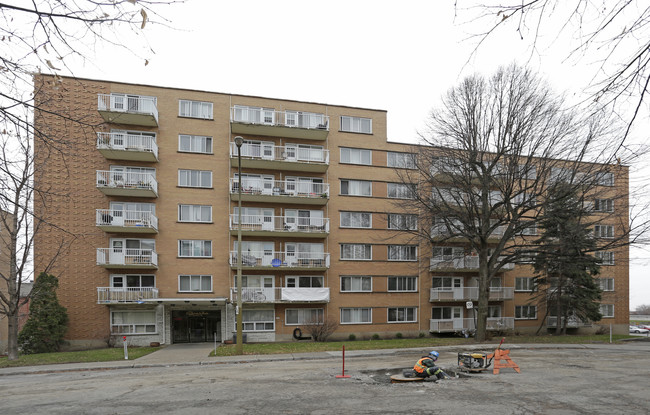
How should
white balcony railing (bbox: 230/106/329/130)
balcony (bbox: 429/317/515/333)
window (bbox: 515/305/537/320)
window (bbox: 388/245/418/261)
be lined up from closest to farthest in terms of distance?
white balcony railing (bbox: 230/106/329/130)
balcony (bbox: 429/317/515/333)
window (bbox: 388/245/418/261)
window (bbox: 515/305/537/320)

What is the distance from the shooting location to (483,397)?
10.4 metres

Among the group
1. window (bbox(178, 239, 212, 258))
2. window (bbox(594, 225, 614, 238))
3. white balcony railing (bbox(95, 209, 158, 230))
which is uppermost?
white balcony railing (bbox(95, 209, 158, 230))

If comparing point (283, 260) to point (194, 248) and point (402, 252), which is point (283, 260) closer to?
point (194, 248)

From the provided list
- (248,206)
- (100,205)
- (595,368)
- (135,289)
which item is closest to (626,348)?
(595,368)

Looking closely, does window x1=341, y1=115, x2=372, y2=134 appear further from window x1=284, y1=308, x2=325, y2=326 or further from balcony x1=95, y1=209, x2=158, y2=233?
balcony x1=95, y1=209, x2=158, y2=233

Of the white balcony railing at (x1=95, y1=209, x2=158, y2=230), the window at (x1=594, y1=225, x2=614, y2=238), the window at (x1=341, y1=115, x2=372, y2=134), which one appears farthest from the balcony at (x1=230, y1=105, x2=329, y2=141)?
the window at (x1=594, y1=225, x2=614, y2=238)

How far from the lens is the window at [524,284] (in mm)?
36062

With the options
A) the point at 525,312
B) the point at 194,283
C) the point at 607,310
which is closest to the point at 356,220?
the point at 194,283

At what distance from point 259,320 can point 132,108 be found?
637 inches

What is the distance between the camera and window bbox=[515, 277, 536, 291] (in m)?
36.1

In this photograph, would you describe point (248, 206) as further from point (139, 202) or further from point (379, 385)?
point (379, 385)

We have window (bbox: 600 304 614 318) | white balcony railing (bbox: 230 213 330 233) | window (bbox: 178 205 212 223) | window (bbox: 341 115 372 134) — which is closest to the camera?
window (bbox: 178 205 212 223)

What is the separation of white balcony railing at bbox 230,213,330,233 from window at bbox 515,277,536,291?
17625 millimetres

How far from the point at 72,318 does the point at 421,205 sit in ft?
72.9
